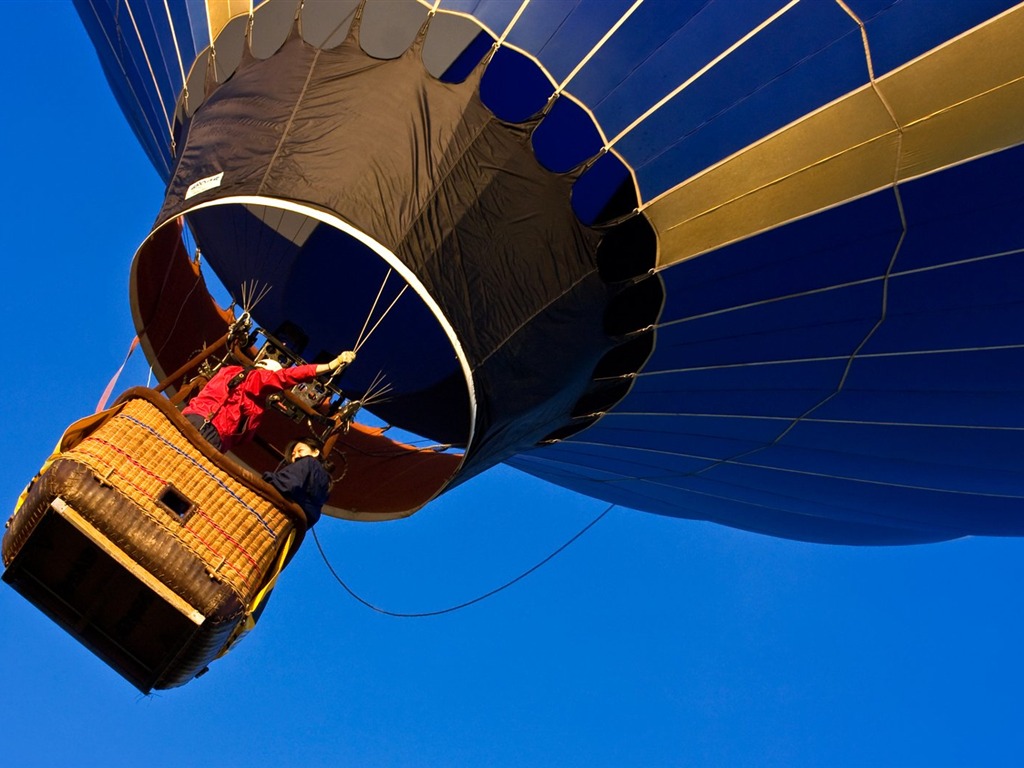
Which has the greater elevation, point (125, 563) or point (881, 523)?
point (881, 523)

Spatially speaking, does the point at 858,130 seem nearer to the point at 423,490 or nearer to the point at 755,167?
the point at 755,167

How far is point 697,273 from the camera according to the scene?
6.16 m

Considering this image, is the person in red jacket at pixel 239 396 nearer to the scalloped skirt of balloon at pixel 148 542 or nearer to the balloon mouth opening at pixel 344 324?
the scalloped skirt of balloon at pixel 148 542

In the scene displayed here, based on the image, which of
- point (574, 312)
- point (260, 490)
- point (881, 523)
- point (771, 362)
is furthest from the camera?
point (881, 523)

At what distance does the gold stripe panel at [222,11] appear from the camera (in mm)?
6277

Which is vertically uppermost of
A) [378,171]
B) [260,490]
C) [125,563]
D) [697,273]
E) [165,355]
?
[697,273]

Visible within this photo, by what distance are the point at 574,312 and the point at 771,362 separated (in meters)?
1.08

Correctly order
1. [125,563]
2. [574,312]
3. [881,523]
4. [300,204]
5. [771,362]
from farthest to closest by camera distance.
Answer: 1. [881,523]
2. [771,362]
3. [574,312]
4. [300,204]
5. [125,563]

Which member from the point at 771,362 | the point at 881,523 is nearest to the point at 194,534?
the point at 771,362

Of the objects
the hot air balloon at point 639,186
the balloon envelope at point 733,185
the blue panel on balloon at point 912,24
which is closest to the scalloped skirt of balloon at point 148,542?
the hot air balloon at point 639,186

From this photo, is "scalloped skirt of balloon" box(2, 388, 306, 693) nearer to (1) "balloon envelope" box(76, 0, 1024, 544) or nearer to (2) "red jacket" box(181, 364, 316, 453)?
(2) "red jacket" box(181, 364, 316, 453)

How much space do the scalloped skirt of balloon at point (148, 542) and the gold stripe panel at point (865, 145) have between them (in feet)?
7.27

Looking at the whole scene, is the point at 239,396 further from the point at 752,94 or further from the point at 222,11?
the point at 752,94

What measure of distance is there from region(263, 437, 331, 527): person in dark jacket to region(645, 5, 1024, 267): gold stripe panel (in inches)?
71.9
